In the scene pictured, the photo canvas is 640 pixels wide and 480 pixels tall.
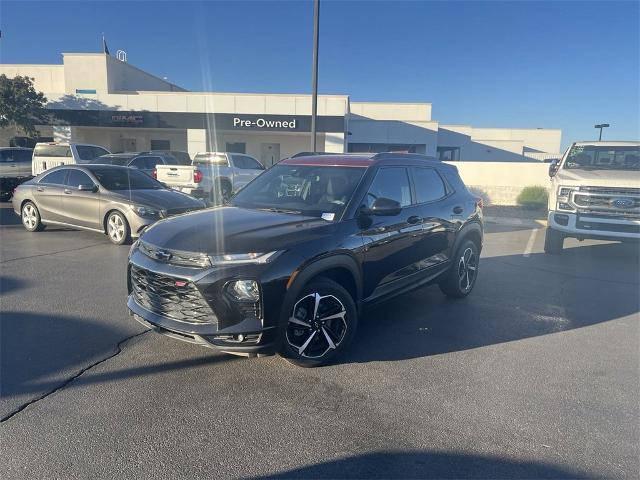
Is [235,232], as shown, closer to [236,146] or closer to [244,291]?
[244,291]

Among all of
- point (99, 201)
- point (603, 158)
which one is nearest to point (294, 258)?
point (99, 201)

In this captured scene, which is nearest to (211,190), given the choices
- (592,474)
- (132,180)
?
(132,180)

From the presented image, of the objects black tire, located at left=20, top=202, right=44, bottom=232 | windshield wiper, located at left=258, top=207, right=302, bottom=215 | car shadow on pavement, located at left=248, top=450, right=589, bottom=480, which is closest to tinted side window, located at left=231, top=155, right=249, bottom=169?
black tire, located at left=20, top=202, right=44, bottom=232

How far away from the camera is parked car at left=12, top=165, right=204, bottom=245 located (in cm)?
863

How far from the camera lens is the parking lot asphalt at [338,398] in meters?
2.76

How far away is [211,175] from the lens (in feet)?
49.9

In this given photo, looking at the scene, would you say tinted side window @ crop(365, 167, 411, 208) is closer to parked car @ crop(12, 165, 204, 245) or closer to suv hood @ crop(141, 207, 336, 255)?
suv hood @ crop(141, 207, 336, 255)

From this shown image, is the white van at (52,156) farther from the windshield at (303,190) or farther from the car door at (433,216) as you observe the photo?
the car door at (433,216)

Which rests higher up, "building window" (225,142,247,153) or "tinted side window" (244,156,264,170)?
"building window" (225,142,247,153)

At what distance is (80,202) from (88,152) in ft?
28.2

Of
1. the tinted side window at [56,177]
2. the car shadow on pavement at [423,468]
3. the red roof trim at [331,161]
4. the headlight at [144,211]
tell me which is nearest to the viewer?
the car shadow on pavement at [423,468]

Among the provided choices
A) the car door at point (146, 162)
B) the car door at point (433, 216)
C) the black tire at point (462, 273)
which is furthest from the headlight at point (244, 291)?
the car door at point (146, 162)

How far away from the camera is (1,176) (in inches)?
603

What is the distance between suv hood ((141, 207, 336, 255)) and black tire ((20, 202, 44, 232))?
24.0 ft
